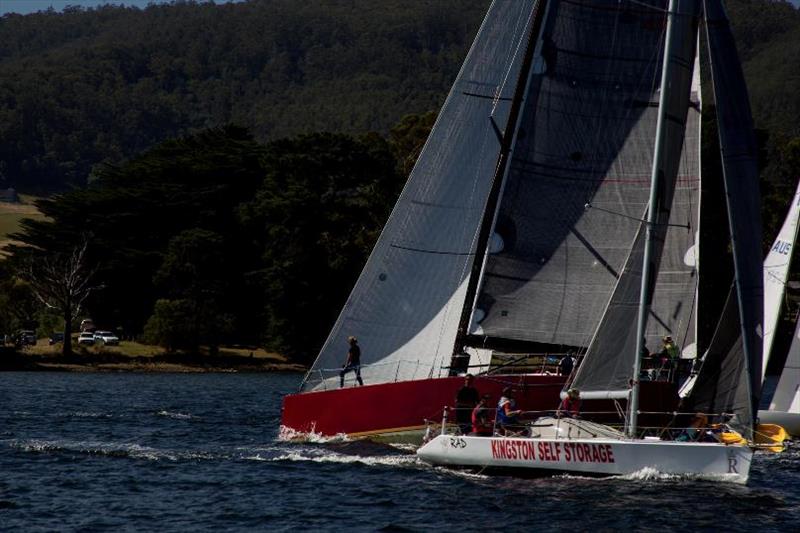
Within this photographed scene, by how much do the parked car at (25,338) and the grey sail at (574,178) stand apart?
5085 cm

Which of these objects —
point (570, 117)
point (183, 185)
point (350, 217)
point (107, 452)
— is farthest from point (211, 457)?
point (183, 185)

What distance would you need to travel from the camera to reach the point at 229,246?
90.4 metres

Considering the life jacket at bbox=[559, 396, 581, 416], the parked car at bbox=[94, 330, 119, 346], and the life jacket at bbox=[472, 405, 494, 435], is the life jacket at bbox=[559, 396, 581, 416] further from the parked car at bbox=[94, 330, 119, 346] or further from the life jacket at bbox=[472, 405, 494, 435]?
the parked car at bbox=[94, 330, 119, 346]

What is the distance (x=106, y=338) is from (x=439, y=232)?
5295 centimetres

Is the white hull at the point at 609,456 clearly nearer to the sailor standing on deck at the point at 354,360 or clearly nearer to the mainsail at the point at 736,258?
the mainsail at the point at 736,258

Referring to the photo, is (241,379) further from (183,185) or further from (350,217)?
(183,185)

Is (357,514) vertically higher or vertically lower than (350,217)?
lower

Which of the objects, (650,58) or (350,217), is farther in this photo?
(350,217)

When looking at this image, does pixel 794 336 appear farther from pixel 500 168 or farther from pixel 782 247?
pixel 500 168

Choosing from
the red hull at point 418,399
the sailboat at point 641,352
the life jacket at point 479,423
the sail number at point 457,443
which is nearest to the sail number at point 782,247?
the red hull at point 418,399

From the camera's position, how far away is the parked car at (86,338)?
8038 centimetres

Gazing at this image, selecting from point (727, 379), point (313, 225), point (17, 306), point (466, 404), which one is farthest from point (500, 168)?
point (17, 306)

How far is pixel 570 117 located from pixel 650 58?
2106mm

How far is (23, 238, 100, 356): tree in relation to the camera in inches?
3051
